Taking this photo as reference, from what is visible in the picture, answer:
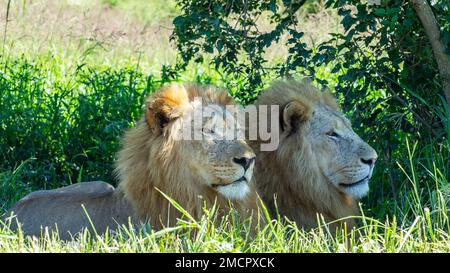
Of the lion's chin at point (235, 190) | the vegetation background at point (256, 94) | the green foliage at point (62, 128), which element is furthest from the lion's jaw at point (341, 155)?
the green foliage at point (62, 128)

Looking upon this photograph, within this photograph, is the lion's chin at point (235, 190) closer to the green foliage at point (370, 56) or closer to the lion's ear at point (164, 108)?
the lion's ear at point (164, 108)

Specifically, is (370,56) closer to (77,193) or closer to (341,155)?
(341,155)

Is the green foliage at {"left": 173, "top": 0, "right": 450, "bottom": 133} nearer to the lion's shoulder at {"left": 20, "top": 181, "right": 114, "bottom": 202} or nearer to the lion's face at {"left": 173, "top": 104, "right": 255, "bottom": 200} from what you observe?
the lion's shoulder at {"left": 20, "top": 181, "right": 114, "bottom": 202}

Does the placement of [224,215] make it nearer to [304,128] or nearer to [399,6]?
[304,128]

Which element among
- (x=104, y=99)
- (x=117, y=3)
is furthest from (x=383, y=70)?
(x=117, y=3)

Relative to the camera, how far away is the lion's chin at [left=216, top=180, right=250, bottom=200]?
174 inches

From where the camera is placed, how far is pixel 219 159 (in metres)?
4.39

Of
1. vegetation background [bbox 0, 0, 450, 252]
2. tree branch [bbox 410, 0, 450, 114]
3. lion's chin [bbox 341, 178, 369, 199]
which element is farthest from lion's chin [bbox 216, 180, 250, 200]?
tree branch [bbox 410, 0, 450, 114]

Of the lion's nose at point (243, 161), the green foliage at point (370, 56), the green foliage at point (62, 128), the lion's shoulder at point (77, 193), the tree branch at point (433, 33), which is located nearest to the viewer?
the lion's nose at point (243, 161)

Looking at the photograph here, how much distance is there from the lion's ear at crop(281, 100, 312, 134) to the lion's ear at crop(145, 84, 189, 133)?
0.58 metres

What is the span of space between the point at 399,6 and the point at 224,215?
171 cm

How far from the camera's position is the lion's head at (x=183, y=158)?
4418 millimetres

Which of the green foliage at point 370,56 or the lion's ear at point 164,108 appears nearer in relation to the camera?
the lion's ear at point 164,108
